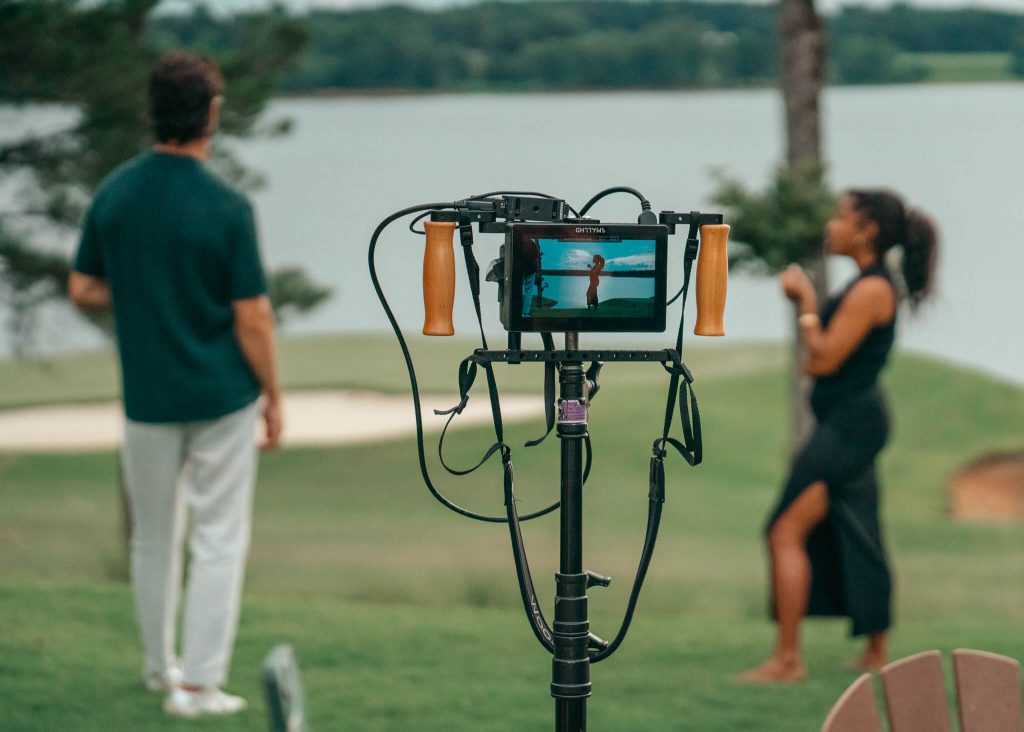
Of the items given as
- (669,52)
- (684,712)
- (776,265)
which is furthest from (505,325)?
(669,52)

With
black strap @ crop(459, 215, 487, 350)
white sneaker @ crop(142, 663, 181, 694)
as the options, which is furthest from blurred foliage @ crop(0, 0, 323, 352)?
black strap @ crop(459, 215, 487, 350)

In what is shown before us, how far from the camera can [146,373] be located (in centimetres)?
352

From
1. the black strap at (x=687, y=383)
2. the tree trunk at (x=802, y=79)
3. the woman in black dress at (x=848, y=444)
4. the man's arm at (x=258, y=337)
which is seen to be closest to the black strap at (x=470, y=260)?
the black strap at (x=687, y=383)

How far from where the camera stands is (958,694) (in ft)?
7.16

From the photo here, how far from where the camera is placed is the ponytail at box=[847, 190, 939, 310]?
13.7 ft

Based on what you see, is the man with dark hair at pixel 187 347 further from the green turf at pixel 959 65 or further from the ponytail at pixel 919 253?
the green turf at pixel 959 65

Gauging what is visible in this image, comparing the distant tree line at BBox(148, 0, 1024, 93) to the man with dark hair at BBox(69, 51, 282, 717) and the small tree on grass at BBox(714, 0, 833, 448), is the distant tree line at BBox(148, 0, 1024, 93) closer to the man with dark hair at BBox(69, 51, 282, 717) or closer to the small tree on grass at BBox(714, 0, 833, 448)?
the small tree on grass at BBox(714, 0, 833, 448)

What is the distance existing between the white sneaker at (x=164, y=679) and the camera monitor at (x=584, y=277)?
2120 millimetres

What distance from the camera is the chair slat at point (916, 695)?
207cm

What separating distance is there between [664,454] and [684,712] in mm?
1988

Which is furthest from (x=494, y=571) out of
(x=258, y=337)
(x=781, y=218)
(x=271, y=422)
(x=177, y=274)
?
(x=177, y=274)

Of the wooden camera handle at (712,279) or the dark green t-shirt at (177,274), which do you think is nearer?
the wooden camera handle at (712,279)

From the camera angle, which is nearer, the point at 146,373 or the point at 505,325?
the point at 505,325

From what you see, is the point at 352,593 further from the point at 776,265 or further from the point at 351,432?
the point at 351,432
